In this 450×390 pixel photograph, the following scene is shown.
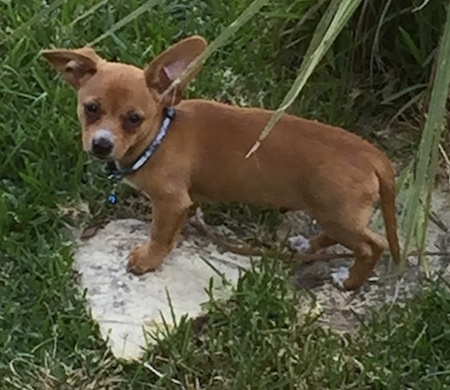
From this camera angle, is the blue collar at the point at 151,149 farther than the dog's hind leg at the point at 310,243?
No

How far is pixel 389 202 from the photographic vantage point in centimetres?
237

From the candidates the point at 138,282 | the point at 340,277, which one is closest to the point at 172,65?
the point at 138,282

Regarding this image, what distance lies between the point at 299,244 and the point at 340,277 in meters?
0.12

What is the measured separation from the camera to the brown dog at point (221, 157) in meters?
2.29

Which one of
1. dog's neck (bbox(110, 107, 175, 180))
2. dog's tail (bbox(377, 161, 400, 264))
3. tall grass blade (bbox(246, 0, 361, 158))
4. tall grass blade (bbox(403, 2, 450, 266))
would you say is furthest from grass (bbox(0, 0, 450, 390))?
tall grass blade (bbox(403, 2, 450, 266))

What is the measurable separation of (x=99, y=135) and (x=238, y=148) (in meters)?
0.30

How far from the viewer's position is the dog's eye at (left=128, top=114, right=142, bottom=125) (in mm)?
2264

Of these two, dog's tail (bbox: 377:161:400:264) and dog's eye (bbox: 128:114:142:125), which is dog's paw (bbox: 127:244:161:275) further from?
dog's tail (bbox: 377:161:400:264)

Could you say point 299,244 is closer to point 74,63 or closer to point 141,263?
point 141,263

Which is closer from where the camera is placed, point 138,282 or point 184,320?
point 184,320

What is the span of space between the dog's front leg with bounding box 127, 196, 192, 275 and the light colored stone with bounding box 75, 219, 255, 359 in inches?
1.0

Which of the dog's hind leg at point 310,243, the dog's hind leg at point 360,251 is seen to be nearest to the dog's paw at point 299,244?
the dog's hind leg at point 310,243

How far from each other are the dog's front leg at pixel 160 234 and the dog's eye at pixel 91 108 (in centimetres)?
24

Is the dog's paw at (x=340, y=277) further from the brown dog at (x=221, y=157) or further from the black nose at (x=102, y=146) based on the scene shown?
the black nose at (x=102, y=146)
